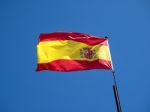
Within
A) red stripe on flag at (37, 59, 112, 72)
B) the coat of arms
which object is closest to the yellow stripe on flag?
the coat of arms

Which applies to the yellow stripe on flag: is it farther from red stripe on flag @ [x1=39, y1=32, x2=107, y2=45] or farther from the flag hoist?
red stripe on flag @ [x1=39, y1=32, x2=107, y2=45]

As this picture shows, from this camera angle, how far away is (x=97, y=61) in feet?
60.4

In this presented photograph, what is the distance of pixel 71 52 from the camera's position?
1867cm

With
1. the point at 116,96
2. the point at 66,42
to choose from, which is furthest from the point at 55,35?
the point at 116,96

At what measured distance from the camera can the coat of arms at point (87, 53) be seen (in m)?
18.6

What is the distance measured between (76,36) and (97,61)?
1.97m

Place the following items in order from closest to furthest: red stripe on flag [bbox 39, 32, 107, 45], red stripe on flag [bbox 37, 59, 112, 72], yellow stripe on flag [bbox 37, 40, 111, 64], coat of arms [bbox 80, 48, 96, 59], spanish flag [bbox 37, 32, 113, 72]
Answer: red stripe on flag [bbox 37, 59, 112, 72] < spanish flag [bbox 37, 32, 113, 72] < yellow stripe on flag [bbox 37, 40, 111, 64] < coat of arms [bbox 80, 48, 96, 59] < red stripe on flag [bbox 39, 32, 107, 45]

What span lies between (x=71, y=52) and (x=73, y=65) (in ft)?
3.27

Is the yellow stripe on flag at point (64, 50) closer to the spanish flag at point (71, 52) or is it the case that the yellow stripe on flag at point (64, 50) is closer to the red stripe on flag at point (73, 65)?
the spanish flag at point (71, 52)

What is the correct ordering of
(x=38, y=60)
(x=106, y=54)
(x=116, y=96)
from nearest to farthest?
(x=116, y=96)
(x=38, y=60)
(x=106, y=54)

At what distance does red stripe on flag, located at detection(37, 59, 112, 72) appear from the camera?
57.5 ft

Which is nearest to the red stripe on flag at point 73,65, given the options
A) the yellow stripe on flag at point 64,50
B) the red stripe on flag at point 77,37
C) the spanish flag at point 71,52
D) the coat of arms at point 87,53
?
the spanish flag at point 71,52

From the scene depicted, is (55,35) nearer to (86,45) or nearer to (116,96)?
(86,45)

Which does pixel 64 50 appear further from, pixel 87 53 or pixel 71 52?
pixel 87 53
